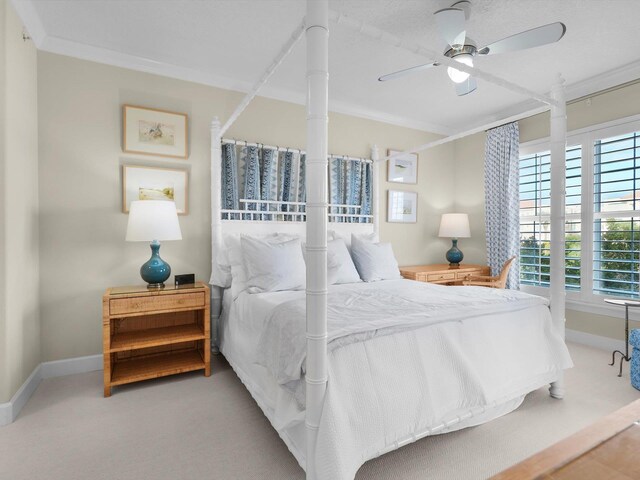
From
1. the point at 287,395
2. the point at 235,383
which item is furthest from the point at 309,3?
the point at 235,383

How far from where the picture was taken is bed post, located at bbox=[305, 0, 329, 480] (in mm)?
1292

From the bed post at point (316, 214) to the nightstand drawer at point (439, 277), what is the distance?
2.90 m

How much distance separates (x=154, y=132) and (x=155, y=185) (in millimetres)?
476

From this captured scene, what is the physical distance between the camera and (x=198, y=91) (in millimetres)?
3217

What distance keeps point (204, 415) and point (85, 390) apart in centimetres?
104

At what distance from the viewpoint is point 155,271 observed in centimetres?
270

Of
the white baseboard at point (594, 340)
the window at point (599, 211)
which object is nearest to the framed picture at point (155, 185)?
the window at point (599, 211)

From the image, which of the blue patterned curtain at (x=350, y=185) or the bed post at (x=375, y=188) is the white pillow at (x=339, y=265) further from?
the bed post at (x=375, y=188)

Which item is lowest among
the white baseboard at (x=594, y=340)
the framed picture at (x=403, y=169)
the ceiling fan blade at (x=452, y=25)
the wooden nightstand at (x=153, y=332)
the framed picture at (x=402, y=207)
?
the white baseboard at (x=594, y=340)

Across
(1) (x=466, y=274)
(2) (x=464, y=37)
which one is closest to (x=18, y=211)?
(2) (x=464, y=37)

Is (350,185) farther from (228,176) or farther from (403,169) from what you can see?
(228,176)

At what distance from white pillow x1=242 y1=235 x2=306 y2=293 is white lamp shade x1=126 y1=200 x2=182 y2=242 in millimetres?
595

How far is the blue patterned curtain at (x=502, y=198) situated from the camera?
13.5 feet

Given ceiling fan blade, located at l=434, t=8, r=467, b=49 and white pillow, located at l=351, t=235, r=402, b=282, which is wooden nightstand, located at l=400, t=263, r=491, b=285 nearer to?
white pillow, located at l=351, t=235, r=402, b=282
